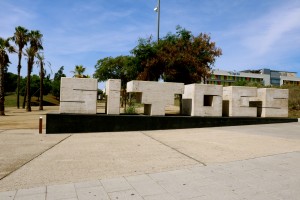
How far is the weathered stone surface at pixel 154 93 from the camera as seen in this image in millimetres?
12914

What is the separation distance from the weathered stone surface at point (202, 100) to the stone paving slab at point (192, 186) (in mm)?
8002

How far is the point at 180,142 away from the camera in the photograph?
9.13 metres

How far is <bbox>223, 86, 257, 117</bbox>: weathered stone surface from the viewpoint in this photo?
47.8ft

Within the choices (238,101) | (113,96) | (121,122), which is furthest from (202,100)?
(113,96)

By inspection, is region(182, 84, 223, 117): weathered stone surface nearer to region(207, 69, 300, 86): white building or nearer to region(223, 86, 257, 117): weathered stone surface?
region(223, 86, 257, 117): weathered stone surface

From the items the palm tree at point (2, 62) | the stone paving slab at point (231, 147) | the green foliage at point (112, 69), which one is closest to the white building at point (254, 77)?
the green foliage at point (112, 69)

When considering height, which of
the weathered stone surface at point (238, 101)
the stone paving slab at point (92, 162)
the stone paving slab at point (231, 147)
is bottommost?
the stone paving slab at point (92, 162)

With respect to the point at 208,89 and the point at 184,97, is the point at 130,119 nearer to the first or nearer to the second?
the point at 184,97

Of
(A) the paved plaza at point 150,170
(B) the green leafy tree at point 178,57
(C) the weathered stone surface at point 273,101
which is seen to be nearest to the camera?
(A) the paved plaza at point 150,170

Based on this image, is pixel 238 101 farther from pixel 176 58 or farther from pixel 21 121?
pixel 21 121

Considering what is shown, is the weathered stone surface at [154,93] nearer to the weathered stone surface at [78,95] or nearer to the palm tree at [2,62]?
the weathered stone surface at [78,95]

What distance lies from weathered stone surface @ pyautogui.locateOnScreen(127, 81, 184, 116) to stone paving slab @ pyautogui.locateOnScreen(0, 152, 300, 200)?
7.51 m

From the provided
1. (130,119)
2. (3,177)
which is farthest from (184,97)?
(3,177)

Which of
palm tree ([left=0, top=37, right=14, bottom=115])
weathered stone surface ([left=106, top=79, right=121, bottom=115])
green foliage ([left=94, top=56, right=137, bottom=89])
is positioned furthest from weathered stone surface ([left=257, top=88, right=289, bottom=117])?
green foliage ([left=94, top=56, right=137, bottom=89])
